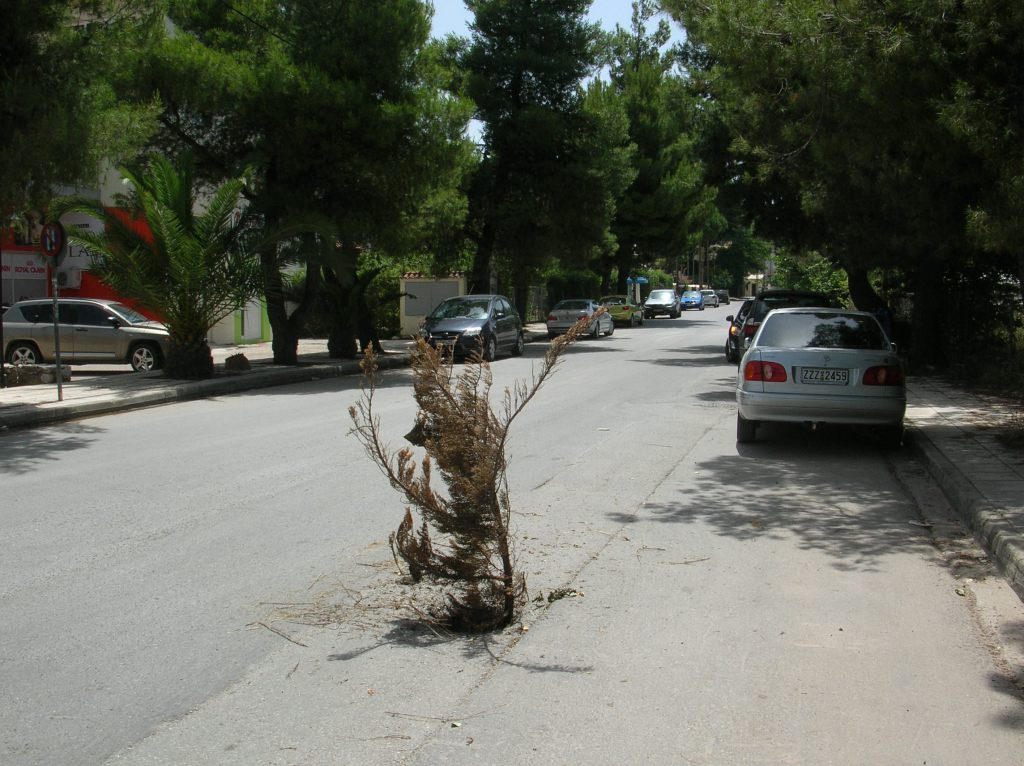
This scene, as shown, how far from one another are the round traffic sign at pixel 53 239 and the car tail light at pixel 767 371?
414 inches

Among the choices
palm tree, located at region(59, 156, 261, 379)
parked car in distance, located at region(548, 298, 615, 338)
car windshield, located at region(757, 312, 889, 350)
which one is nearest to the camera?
car windshield, located at region(757, 312, 889, 350)

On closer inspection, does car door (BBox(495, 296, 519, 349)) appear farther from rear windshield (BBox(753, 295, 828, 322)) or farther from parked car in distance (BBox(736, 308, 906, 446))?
parked car in distance (BBox(736, 308, 906, 446))

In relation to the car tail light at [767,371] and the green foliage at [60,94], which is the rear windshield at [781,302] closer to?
the car tail light at [767,371]

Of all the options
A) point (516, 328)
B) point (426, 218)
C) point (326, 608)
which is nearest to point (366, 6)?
point (426, 218)

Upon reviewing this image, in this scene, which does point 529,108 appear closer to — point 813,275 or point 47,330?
point 813,275

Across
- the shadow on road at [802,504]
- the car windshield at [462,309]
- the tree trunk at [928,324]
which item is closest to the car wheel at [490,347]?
the car windshield at [462,309]

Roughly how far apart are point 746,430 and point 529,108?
907 inches

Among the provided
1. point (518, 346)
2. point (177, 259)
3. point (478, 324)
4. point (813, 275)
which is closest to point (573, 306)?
point (813, 275)

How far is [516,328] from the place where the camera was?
27.7m

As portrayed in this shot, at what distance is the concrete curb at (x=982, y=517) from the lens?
614 cm

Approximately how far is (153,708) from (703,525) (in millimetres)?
4511

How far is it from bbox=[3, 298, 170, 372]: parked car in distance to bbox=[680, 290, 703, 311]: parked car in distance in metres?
59.9

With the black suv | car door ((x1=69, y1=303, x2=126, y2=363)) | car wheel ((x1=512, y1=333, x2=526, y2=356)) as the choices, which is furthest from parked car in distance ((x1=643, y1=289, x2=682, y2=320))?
car door ((x1=69, y1=303, x2=126, y2=363))

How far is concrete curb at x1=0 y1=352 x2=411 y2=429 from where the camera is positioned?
44.9ft
